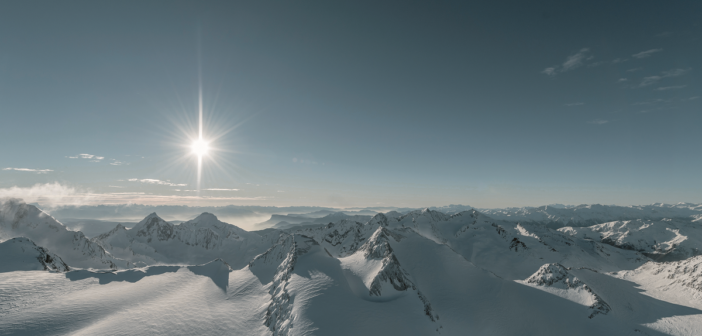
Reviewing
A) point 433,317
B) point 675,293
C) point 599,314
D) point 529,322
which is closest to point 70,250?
point 433,317

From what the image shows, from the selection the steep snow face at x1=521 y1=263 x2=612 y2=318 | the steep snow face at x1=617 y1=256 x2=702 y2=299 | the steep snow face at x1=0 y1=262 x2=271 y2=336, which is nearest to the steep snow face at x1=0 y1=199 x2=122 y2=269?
the steep snow face at x1=0 y1=262 x2=271 y2=336

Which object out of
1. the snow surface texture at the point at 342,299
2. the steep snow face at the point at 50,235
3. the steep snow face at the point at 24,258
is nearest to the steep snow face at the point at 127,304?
the snow surface texture at the point at 342,299

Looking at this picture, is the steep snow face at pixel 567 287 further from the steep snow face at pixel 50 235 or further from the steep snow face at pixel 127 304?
the steep snow face at pixel 50 235

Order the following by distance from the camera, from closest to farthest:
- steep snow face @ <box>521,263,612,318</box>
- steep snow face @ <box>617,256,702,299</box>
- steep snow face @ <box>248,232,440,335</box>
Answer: steep snow face @ <box>248,232,440,335</box> < steep snow face @ <box>521,263,612,318</box> < steep snow face @ <box>617,256,702,299</box>

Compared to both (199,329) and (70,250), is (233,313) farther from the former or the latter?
(70,250)

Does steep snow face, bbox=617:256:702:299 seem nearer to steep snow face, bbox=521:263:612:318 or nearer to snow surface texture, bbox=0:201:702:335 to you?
snow surface texture, bbox=0:201:702:335

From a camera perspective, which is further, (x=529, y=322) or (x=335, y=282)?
(x=529, y=322)

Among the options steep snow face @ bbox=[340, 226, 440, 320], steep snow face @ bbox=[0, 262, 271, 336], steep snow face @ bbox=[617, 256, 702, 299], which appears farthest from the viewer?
steep snow face @ bbox=[617, 256, 702, 299]

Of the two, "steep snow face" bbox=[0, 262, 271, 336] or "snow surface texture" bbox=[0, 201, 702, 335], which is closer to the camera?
"steep snow face" bbox=[0, 262, 271, 336]
